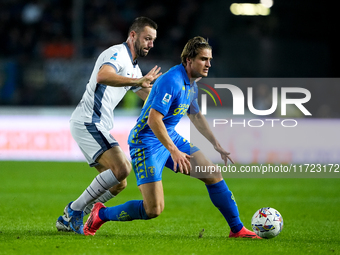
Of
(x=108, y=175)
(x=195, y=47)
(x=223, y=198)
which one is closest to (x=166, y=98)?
(x=195, y=47)

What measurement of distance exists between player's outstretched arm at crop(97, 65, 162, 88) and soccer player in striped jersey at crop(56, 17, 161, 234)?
5.2 inches

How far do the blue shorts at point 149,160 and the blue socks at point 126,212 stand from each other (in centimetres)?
26

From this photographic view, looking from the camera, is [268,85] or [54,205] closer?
[54,205]

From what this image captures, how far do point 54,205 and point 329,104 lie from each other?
31.7 ft

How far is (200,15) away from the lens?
20.1 meters

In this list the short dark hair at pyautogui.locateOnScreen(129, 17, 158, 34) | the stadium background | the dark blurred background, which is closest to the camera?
the short dark hair at pyautogui.locateOnScreen(129, 17, 158, 34)

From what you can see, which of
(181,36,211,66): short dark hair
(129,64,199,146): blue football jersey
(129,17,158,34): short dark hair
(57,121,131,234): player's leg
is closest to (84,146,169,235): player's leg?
(129,64,199,146): blue football jersey

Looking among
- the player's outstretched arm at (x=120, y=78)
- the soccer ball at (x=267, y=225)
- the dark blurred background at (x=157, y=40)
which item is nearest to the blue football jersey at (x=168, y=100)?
the player's outstretched arm at (x=120, y=78)

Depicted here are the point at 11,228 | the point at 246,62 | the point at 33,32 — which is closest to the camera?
the point at 11,228

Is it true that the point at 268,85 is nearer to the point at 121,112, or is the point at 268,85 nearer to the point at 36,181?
the point at 121,112

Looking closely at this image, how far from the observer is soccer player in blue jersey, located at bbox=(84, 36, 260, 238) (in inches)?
208

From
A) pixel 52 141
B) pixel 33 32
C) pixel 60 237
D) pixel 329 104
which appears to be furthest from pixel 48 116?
pixel 60 237

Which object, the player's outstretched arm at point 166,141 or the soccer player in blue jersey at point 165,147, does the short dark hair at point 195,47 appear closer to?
the soccer player in blue jersey at point 165,147

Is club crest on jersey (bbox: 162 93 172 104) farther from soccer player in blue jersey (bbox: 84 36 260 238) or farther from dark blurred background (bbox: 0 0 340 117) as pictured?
dark blurred background (bbox: 0 0 340 117)
